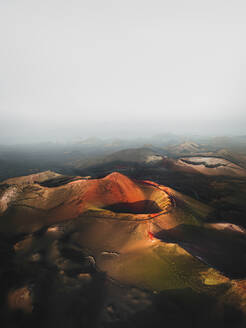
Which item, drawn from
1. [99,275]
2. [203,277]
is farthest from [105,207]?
[203,277]

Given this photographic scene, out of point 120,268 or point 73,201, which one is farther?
point 73,201

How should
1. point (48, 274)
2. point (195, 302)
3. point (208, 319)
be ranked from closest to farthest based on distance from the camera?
point (208, 319) → point (195, 302) → point (48, 274)

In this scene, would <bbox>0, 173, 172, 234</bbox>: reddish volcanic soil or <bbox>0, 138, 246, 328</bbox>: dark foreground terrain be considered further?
<bbox>0, 173, 172, 234</bbox>: reddish volcanic soil

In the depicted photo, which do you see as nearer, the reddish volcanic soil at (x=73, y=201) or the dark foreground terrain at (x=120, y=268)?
the dark foreground terrain at (x=120, y=268)

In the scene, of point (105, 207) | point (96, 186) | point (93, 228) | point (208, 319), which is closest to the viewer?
point (208, 319)

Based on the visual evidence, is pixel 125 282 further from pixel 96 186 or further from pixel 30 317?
pixel 96 186

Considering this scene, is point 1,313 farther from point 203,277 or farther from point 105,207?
point 105,207

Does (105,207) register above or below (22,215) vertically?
above

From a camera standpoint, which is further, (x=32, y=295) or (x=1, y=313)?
(x=32, y=295)

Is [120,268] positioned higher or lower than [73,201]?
higher
